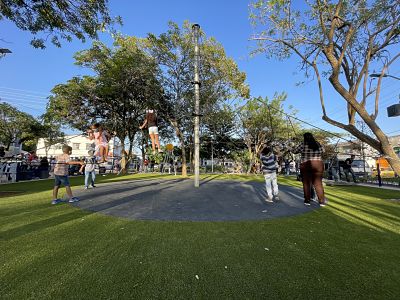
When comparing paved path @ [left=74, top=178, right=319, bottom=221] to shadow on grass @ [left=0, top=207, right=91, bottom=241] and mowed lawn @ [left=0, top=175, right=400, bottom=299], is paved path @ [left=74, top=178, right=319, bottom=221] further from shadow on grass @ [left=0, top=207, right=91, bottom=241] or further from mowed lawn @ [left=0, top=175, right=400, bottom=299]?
shadow on grass @ [left=0, top=207, right=91, bottom=241]

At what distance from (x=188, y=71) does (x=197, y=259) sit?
19481mm

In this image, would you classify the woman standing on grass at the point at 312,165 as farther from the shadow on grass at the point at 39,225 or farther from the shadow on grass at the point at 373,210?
the shadow on grass at the point at 39,225

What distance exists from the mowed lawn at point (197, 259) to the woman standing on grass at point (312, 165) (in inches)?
69.3

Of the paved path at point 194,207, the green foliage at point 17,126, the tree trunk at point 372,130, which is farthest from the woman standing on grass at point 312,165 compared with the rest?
the green foliage at point 17,126

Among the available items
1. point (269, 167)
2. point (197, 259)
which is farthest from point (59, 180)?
point (269, 167)

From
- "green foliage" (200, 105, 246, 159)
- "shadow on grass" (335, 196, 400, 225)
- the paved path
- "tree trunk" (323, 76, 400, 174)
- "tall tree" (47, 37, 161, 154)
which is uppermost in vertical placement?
"tall tree" (47, 37, 161, 154)

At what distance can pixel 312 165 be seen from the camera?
677 cm

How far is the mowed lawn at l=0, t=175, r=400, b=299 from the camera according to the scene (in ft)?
7.70

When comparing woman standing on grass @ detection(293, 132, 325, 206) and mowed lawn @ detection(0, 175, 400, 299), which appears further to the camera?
woman standing on grass @ detection(293, 132, 325, 206)

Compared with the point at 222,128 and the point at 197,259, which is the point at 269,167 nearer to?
the point at 197,259

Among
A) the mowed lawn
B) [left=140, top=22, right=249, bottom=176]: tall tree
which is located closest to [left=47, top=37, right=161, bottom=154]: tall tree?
[left=140, top=22, right=249, bottom=176]: tall tree

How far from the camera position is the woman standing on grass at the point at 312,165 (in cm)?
667

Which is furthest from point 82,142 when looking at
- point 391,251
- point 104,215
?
point 391,251

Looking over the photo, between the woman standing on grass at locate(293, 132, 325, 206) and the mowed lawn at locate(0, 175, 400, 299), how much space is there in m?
1.76
